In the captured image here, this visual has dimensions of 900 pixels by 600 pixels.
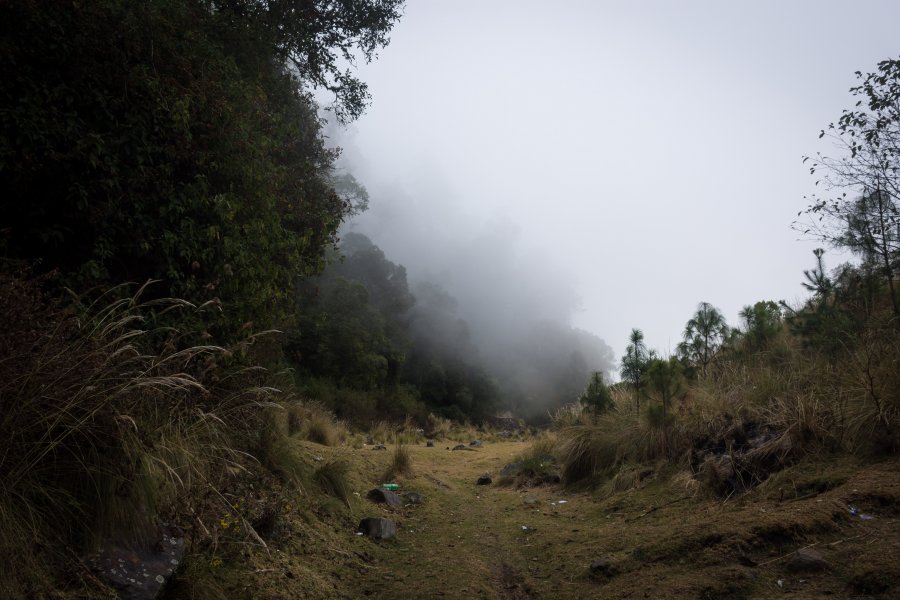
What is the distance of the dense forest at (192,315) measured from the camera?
8.78 feet

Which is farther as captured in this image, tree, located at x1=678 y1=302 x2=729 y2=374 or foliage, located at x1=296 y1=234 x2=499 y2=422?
foliage, located at x1=296 y1=234 x2=499 y2=422

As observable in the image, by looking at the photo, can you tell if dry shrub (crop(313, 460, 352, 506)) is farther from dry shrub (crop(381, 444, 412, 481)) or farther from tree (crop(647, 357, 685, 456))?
tree (crop(647, 357, 685, 456))

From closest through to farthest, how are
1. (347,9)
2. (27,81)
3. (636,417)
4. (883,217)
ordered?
(27,81)
(883,217)
(636,417)
(347,9)

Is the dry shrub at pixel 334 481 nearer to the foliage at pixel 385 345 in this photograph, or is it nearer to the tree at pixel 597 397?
the foliage at pixel 385 345

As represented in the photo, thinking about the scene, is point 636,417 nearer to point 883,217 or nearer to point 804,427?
point 804,427

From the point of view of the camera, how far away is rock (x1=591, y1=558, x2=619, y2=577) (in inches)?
150

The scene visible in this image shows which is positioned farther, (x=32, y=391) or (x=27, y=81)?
(x=27, y=81)

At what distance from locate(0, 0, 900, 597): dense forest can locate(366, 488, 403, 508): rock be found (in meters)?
1.64

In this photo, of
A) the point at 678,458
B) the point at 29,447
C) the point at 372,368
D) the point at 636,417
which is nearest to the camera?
the point at 29,447

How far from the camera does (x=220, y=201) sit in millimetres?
4824

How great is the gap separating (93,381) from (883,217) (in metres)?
9.12

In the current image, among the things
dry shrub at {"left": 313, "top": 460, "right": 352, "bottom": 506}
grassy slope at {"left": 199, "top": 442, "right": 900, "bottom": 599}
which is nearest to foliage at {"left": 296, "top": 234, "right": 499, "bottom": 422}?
dry shrub at {"left": 313, "top": 460, "right": 352, "bottom": 506}

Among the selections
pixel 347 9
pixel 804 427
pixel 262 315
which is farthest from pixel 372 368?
pixel 804 427

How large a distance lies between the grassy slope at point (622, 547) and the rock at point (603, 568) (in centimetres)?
4
